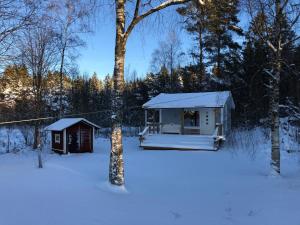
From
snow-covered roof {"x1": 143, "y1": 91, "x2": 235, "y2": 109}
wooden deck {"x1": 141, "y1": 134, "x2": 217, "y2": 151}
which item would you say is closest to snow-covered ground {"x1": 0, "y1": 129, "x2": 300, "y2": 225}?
wooden deck {"x1": 141, "y1": 134, "x2": 217, "y2": 151}

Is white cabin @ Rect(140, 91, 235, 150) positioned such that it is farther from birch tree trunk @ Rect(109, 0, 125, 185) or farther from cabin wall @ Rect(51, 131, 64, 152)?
birch tree trunk @ Rect(109, 0, 125, 185)

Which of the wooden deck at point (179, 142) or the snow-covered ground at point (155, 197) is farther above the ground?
the wooden deck at point (179, 142)

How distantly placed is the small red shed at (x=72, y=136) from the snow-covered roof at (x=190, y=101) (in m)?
5.20

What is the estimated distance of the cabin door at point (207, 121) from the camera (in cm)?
2511

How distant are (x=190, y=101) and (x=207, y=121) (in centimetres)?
188

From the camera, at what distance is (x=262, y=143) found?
806 inches

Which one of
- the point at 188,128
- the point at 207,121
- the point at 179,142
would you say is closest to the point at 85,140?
the point at 179,142

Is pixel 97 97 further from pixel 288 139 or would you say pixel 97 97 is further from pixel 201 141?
pixel 288 139

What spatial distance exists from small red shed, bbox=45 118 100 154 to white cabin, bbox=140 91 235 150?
3763 millimetres

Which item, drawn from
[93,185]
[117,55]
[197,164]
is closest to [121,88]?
[117,55]

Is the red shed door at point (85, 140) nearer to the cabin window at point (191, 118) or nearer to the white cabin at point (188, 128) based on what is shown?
the white cabin at point (188, 128)

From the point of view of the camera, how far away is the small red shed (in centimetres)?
2123

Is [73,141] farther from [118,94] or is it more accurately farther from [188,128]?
[118,94]

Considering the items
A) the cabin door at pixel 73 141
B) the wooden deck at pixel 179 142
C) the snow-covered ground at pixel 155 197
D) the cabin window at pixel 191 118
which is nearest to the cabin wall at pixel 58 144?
the cabin door at pixel 73 141
